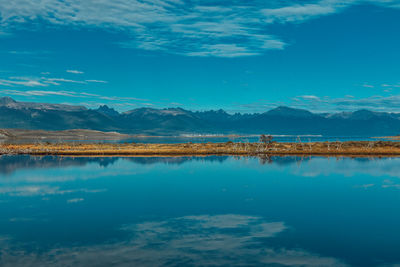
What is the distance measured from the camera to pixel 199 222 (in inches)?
860

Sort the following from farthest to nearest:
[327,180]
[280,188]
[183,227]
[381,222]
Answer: [327,180], [280,188], [381,222], [183,227]

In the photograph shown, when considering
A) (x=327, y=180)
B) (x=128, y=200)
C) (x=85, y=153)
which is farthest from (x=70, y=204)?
(x=85, y=153)

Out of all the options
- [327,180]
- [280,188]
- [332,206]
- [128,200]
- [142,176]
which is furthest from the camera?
[142,176]

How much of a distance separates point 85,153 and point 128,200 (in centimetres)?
5829

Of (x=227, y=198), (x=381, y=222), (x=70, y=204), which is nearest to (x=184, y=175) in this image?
(x=227, y=198)

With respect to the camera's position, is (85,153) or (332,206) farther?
(85,153)

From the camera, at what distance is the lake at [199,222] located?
52.4ft

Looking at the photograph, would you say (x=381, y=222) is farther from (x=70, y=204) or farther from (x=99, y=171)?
(x=99, y=171)

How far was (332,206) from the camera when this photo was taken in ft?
87.5

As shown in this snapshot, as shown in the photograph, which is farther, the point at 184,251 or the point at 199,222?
the point at 199,222

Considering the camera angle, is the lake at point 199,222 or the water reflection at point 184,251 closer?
the water reflection at point 184,251

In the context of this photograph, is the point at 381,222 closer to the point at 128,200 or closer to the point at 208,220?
the point at 208,220

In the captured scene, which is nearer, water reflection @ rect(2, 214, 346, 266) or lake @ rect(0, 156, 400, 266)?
water reflection @ rect(2, 214, 346, 266)

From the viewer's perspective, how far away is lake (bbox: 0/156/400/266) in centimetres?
1597
